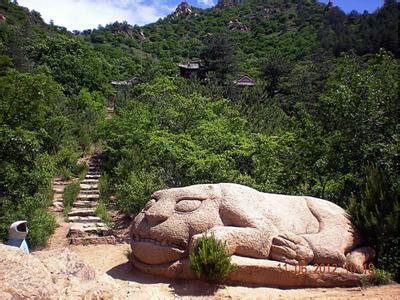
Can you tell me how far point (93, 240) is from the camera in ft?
33.6

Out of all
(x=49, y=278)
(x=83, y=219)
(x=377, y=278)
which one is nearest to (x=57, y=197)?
(x=83, y=219)

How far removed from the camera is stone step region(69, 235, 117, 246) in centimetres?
1012

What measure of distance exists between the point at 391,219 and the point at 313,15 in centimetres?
6351

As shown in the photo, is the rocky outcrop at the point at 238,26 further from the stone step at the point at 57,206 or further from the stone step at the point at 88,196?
the stone step at the point at 57,206

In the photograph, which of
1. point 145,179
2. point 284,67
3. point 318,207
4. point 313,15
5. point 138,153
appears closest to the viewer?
point 318,207

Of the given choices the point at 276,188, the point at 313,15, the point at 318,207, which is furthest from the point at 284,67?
the point at 313,15

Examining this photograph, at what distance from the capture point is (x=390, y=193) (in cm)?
737

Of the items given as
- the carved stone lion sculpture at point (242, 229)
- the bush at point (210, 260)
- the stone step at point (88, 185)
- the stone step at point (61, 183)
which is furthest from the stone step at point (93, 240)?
the stone step at point (61, 183)

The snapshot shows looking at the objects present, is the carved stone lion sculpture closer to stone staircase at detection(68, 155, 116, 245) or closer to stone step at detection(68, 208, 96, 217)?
stone staircase at detection(68, 155, 116, 245)

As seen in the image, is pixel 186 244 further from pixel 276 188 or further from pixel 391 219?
pixel 276 188

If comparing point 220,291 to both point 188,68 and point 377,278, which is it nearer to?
point 377,278

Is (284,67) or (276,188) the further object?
(284,67)

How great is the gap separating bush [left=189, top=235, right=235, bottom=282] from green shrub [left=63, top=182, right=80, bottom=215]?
24.6ft

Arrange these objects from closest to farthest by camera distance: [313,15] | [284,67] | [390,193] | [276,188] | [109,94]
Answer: [390,193]
[276,188]
[284,67]
[109,94]
[313,15]
